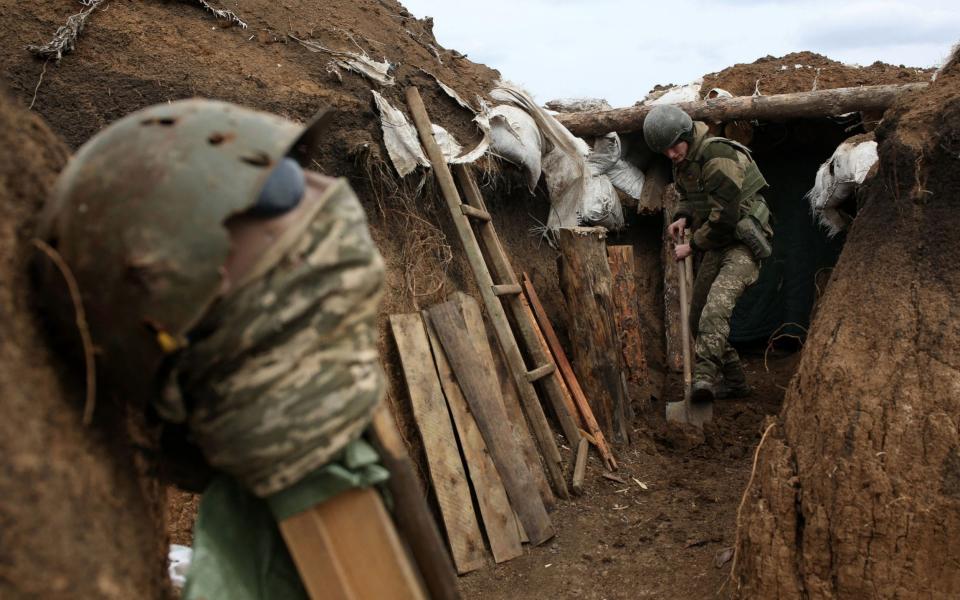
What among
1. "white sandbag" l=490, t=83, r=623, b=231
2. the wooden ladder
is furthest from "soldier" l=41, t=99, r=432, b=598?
"white sandbag" l=490, t=83, r=623, b=231

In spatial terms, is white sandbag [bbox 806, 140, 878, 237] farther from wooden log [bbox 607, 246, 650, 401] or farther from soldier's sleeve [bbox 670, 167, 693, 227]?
wooden log [bbox 607, 246, 650, 401]

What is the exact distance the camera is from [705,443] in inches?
240

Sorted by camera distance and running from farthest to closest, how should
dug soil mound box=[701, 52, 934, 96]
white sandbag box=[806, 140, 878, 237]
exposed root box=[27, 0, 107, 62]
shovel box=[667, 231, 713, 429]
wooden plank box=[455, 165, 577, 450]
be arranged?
1. dug soil mound box=[701, 52, 934, 96]
2. white sandbag box=[806, 140, 878, 237]
3. shovel box=[667, 231, 713, 429]
4. wooden plank box=[455, 165, 577, 450]
5. exposed root box=[27, 0, 107, 62]

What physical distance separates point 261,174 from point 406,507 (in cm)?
58

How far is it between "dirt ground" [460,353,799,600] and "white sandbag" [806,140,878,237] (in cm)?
173

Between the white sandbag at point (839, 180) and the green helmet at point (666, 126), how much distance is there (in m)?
1.40

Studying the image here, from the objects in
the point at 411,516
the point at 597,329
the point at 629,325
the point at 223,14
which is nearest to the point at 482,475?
the point at 597,329

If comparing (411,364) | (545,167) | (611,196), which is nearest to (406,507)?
(411,364)

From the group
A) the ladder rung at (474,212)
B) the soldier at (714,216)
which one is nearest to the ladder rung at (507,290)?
the ladder rung at (474,212)

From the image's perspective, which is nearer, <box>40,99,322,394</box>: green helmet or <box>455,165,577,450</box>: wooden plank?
<box>40,99,322,394</box>: green helmet

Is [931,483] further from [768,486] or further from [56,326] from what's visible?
[56,326]

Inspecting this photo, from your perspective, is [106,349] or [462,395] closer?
[106,349]

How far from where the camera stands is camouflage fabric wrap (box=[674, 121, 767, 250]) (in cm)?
620

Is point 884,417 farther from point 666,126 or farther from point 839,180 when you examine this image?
point 839,180
